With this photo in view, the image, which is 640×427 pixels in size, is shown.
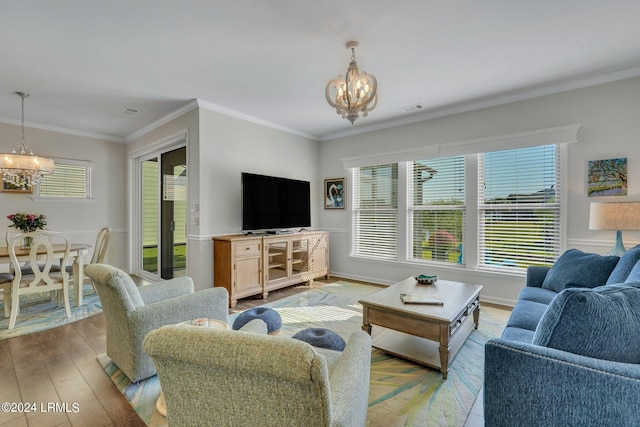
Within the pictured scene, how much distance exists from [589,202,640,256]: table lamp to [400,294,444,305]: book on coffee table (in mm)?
1772

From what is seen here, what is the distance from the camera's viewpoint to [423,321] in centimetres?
216

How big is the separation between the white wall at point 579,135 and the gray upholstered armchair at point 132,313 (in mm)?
3312

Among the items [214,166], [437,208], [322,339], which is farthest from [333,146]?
[322,339]

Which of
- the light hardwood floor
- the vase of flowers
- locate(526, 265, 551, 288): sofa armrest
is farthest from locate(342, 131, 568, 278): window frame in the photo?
the vase of flowers

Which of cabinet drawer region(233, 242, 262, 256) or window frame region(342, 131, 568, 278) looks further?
cabinet drawer region(233, 242, 262, 256)

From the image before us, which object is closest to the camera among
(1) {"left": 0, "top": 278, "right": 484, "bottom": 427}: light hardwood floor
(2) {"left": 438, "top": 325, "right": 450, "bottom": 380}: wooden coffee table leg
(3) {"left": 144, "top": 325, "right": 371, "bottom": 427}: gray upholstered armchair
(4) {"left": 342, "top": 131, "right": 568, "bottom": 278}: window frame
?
(3) {"left": 144, "top": 325, "right": 371, "bottom": 427}: gray upholstered armchair

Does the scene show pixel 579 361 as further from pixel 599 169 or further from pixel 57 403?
pixel 599 169

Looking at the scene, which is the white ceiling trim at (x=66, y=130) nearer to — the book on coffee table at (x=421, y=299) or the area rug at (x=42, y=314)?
the area rug at (x=42, y=314)

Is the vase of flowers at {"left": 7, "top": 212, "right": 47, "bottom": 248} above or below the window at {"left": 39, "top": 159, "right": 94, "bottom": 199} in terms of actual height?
below

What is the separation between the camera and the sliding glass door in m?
4.46

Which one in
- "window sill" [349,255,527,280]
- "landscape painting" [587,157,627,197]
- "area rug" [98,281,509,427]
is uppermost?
"landscape painting" [587,157,627,197]

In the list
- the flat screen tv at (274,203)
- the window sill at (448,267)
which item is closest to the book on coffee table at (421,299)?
the window sill at (448,267)

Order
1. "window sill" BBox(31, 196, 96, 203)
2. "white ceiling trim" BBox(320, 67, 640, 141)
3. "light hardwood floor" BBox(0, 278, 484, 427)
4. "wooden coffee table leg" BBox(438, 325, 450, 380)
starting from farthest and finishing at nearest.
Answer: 1. "window sill" BBox(31, 196, 96, 203)
2. "white ceiling trim" BBox(320, 67, 640, 141)
3. "wooden coffee table leg" BBox(438, 325, 450, 380)
4. "light hardwood floor" BBox(0, 278, 484, 427)

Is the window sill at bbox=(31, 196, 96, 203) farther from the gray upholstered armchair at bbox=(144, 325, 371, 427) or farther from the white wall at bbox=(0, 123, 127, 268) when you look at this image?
the gray upholstered armchair at bbox=(144, 325, 371, 427)
